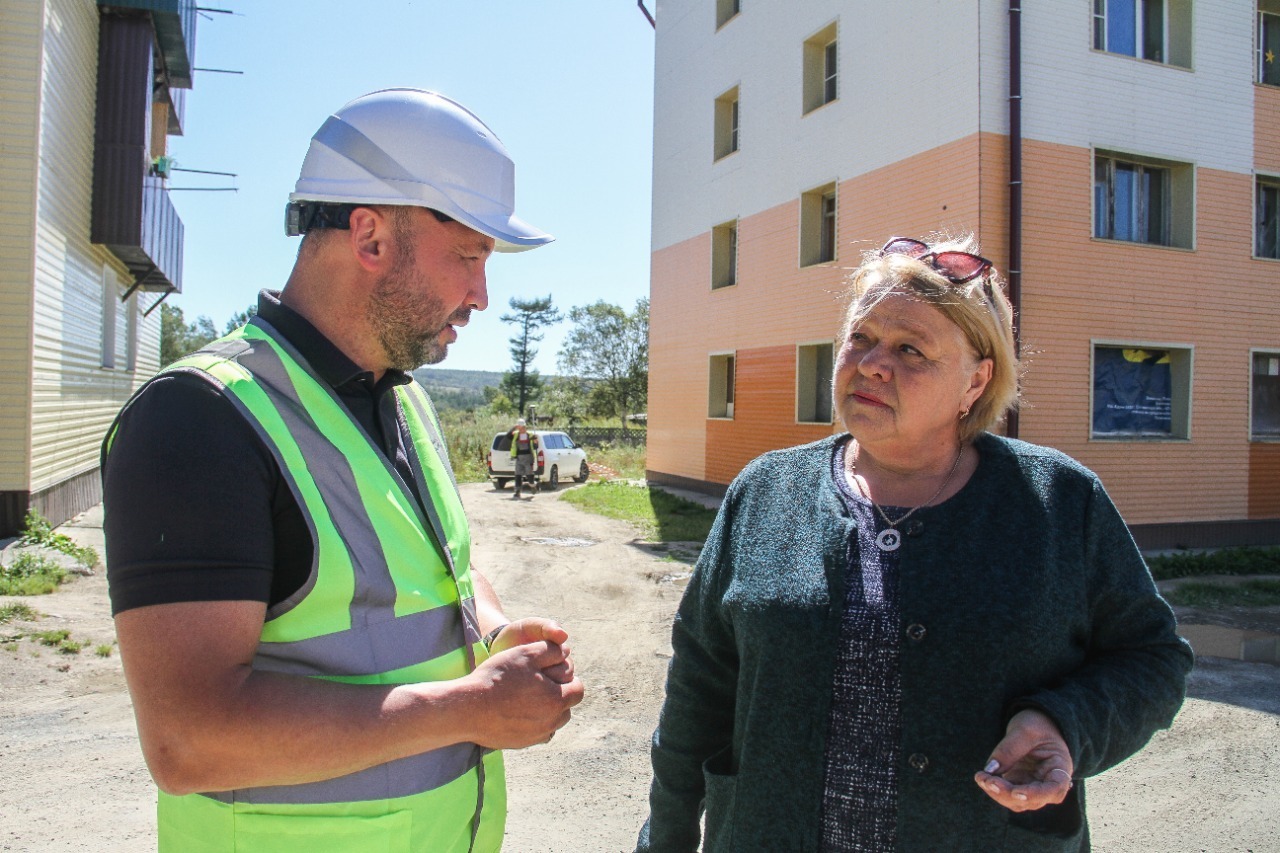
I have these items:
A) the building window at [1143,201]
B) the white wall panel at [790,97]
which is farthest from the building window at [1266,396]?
the white wall panel at [790,97]

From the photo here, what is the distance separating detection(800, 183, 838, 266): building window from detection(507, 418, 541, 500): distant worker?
828 cm

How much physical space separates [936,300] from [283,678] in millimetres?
1675

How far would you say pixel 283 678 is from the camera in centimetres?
136

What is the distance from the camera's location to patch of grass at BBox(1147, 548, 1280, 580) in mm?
10703

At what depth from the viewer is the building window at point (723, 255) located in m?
18.7

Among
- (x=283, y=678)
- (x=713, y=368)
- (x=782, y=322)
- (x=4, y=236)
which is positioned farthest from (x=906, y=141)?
(x=283, y=678)

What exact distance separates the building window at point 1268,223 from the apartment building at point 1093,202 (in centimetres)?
4

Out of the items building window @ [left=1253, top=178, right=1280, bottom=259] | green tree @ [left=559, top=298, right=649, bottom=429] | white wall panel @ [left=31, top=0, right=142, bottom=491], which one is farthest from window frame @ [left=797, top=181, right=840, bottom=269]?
green tree @ [left=559, top=298, right=649, bottom=429]

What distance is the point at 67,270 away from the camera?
1127 cm

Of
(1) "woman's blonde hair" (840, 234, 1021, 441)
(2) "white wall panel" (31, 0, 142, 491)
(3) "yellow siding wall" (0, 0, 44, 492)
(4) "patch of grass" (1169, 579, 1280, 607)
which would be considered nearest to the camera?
(1) "woman's blonde hair" (840, 234, 1021, 441)

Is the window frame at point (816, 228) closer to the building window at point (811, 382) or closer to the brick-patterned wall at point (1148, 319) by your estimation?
the building window at point (811, 382)

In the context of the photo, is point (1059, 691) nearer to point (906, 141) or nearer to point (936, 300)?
point (936, 300)

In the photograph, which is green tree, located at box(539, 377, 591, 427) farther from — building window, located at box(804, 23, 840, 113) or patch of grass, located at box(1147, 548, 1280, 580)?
patch of grass, located at box(1147, 548, 1280, 580)

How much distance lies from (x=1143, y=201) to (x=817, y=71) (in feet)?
19.6
